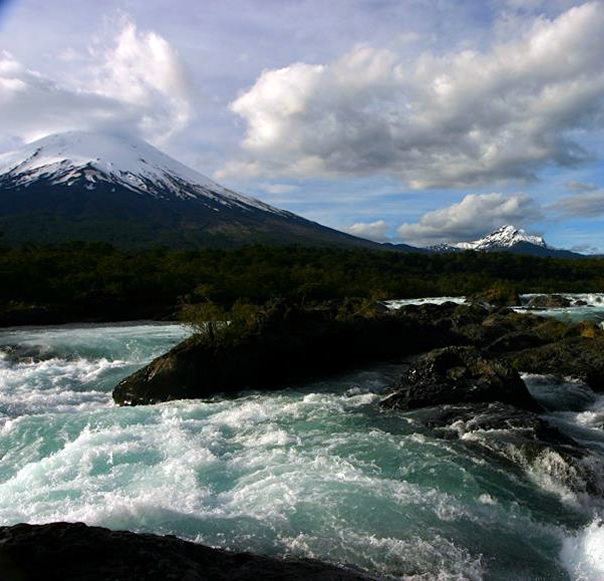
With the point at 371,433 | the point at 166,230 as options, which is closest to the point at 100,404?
the point at 371,433

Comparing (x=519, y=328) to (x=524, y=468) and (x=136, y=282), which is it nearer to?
(x=524, y=468)

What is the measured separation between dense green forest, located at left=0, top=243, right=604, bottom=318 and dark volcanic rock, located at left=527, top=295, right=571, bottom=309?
1484 centimetres

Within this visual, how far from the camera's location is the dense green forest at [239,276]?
42.4 m

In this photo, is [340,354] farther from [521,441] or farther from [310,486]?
[310,486]

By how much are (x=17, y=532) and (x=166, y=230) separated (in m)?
145

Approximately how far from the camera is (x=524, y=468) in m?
9.71

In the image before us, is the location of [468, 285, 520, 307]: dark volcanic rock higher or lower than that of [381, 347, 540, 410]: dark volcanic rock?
higher

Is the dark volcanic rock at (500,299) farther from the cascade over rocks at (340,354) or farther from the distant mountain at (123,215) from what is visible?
the distant mountain at (123,215)

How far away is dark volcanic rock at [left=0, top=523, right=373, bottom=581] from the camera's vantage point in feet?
14.9

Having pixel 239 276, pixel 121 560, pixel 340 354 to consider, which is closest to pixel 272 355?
pixel 340 354

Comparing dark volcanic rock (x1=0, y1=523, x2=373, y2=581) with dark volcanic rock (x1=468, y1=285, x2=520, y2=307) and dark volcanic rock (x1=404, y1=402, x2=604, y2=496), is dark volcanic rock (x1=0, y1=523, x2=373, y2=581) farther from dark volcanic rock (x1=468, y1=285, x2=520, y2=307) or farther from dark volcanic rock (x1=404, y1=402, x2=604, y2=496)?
dark volcanic rock (x1=468, y1=285, x2=520, y2=307)

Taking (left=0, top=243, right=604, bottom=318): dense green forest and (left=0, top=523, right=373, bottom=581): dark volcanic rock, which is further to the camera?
(left=0, top=243, right=604, bottom=318): dense green forest

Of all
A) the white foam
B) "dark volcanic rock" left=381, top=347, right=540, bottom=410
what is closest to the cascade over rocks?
"dark volcanic rock" left=381, top=347, right=540, bottom=410

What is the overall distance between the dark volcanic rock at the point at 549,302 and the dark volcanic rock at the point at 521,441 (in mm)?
40321
